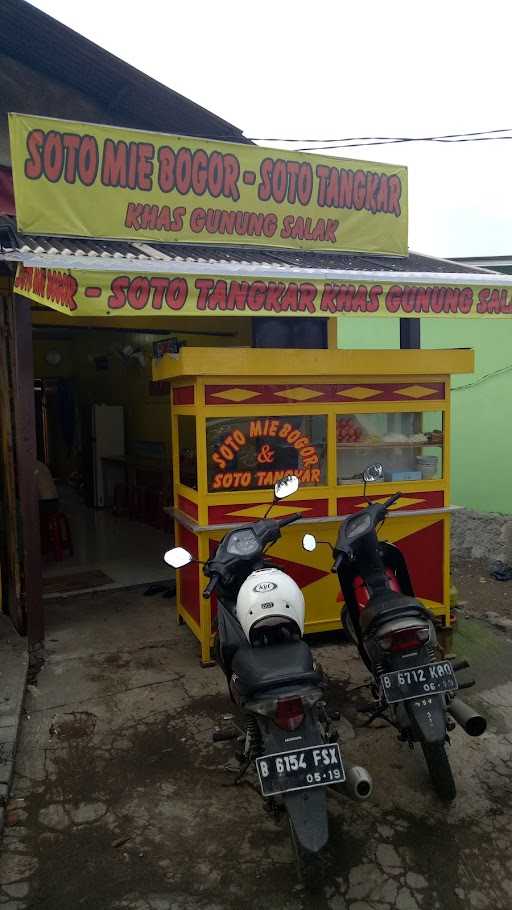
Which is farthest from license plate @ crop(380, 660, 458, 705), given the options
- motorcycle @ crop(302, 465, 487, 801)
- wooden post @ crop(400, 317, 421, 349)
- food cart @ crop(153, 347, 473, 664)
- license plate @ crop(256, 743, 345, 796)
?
wooden post @ crop(400, 317, 421, 349)

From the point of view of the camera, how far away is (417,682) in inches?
126

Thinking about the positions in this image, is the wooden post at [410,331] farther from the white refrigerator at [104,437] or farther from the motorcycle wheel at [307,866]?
the white refrigerator at [104,437]

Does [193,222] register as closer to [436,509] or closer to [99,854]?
[436,509]

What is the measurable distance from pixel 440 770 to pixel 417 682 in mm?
430

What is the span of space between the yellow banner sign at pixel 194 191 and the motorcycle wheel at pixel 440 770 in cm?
476

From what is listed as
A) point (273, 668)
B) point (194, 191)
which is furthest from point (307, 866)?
point (194, 191)

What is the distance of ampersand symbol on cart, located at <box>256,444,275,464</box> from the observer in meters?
5.03

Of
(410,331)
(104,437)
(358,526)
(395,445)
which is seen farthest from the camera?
(104,437)

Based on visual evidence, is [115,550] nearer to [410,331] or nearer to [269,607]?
[410,331]

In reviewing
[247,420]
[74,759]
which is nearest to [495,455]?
[247,420]

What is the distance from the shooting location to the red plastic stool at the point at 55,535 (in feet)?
26.0

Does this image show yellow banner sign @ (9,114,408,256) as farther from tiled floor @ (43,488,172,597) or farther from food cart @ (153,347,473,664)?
tiled floor @ (43,488,172,597)

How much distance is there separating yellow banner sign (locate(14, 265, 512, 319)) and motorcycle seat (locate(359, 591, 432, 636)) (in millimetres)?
2029

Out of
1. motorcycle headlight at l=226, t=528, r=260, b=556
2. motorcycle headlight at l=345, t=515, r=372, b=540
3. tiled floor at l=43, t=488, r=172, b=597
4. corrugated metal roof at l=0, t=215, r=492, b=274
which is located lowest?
tiled floor at l=43, t=488, r=172, b=597
